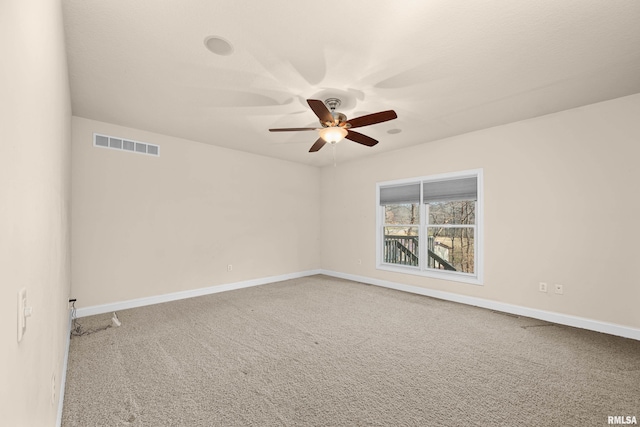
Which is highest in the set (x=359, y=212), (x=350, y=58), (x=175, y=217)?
(x=350, y=58)

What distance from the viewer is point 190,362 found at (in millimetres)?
2539

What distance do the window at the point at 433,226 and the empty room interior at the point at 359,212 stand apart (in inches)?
1.5

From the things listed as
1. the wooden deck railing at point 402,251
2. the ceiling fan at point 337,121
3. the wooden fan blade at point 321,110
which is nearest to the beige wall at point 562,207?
the wooden deck railing at point 402,251

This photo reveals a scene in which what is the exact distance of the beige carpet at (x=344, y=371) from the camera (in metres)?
1.89

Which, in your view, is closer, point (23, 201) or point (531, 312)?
point (23, 201)

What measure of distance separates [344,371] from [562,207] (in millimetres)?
3385

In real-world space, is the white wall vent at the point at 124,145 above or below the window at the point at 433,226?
above

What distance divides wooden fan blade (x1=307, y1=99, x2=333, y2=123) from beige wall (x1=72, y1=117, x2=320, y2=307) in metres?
2.97

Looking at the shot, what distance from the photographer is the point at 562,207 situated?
11.8 ft

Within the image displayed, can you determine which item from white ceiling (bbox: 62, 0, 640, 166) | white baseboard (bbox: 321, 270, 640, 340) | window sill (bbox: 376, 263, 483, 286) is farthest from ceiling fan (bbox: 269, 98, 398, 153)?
white baseboard (bbox: 321, 270, 640, 340)

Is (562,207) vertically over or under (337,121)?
under

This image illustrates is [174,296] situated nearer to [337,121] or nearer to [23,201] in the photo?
[337,121]

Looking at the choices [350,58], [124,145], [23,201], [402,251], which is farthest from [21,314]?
[402,251]

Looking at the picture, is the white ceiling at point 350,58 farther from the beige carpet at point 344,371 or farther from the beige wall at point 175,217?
the beige carpet at point 344,371
